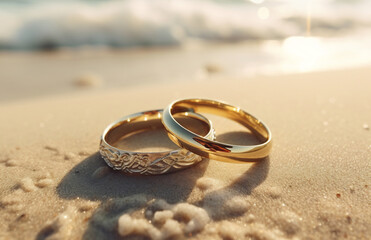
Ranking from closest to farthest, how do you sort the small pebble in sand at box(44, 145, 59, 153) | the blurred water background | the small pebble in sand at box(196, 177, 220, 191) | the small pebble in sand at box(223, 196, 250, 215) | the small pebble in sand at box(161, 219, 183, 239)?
the small pebble in sand at box(161, 219, 183, 239) < the small pebble in sand at box(223, 196, 250, 215) < the small pebble in sand at box(196, 177, 220, 191) < the small pebble in sand at box(44, 145, 59, 153) < the blurred water background

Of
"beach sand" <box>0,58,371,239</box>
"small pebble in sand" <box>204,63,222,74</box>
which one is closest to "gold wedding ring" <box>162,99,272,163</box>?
"beach sand" <box>0,58,371,239</box>

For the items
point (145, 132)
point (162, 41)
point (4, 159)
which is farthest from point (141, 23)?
point (4, 159)

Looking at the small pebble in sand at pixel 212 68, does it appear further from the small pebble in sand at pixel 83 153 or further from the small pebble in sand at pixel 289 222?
the small pebble in sand at pixel 289 222

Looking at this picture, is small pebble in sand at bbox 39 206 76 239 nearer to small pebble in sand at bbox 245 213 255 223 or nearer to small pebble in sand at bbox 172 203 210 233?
small pebble in sand at bbox 172 203 210 233

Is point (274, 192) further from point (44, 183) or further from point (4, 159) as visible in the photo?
point (4, 159)

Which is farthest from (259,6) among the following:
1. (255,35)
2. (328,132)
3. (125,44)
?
(328,132)
